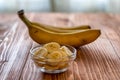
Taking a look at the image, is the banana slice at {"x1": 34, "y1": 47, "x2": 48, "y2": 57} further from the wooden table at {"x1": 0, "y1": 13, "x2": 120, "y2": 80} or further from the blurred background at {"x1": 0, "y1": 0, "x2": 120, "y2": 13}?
the blurred background at {"x1": 0, "y1": 0, "x2": 120, "y2": 13}

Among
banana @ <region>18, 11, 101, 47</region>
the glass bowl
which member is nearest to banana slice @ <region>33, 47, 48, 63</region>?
the glass bowl

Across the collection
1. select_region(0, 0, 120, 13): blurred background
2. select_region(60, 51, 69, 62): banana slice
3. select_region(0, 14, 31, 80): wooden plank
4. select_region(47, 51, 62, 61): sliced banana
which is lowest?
select_region(0, 0, 120, 13): blurred background

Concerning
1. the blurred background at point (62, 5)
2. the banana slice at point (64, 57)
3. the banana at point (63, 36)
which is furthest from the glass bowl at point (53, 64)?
the blurred background at point (62, 5)

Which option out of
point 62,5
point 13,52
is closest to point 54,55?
point 13,52

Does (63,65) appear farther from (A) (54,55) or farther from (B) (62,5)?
(B) (62,5)

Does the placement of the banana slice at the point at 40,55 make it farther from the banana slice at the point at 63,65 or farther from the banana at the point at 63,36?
the banana at the point at 63,36

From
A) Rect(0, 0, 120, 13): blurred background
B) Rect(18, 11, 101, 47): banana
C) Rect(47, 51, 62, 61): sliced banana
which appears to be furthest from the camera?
Rect(0, 0, 120, 13): blurred background

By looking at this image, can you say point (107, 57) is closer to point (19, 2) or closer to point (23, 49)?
point (23, 49)
